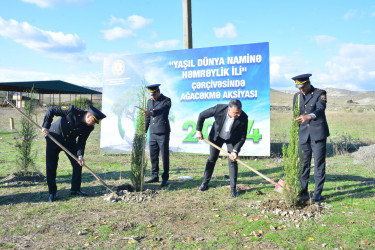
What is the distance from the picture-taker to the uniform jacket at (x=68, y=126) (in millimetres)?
5816

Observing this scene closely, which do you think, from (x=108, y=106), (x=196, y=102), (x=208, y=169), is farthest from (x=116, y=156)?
(x=208, y=169)


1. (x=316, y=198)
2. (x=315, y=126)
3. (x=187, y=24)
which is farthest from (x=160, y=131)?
(x=187, y=24)

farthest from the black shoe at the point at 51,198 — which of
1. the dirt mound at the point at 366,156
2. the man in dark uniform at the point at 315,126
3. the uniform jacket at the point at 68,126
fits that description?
the dirt mound at the point at 366,156

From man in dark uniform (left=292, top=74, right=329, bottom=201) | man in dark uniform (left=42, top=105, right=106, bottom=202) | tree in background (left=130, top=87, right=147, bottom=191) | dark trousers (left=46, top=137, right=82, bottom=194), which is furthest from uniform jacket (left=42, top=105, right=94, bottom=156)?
man in dark uniform (left=292, top=74, right=329, bottom=201)

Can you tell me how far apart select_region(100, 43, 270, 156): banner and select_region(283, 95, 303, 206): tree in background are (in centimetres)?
514

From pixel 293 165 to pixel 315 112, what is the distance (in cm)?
117

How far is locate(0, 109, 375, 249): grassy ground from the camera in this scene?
4.12 m

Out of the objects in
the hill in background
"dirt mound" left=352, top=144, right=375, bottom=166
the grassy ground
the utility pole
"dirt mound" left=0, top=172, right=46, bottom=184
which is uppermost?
the hill in background

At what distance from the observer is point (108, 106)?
42.2 feet

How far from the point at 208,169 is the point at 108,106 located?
7.48 m

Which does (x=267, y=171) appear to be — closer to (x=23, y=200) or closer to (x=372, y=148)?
(x=372, y=148)

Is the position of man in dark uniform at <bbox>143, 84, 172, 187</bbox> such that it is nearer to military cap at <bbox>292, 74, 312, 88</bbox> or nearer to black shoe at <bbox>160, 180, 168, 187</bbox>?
black shoe at <bbox>160, 180, 168, 187</bbox>

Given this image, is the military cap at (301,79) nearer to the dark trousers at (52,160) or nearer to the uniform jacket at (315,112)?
the uniform jacket at (315,112)

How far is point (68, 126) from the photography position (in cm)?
593
